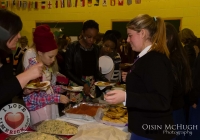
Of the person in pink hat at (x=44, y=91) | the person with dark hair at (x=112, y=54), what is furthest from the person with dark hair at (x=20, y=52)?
the person in pink hat at (x=44, y=91)

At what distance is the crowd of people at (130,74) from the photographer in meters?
1.20

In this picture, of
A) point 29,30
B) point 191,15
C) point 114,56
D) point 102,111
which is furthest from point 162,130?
point 29,30

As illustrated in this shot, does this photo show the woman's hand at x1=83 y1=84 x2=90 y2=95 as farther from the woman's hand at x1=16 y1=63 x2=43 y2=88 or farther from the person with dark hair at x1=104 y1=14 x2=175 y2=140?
the woman's hand at x1=16 y1=63 x2=43 y2=88

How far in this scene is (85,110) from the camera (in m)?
1.95

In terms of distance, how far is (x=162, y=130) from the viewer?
129 cm

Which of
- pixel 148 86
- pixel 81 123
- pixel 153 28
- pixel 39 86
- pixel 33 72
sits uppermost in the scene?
pixel 153 28

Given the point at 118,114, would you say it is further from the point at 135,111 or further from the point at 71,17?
the point at 71,17

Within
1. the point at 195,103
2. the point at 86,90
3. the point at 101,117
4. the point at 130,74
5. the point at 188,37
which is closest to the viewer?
→ the point at 130,74

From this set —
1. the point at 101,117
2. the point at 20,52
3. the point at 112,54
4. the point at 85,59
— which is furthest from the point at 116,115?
the point at 20,52

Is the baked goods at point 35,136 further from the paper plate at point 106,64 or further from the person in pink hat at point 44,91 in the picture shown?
the paper plate at point 106,64

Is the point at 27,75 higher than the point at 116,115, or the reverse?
the point at 27,75

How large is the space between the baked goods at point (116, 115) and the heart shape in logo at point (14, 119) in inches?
23.8

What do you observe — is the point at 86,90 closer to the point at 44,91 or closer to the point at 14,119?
the point at 44,91

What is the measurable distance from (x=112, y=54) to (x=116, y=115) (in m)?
1.45
